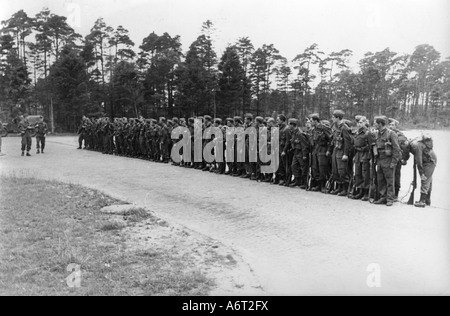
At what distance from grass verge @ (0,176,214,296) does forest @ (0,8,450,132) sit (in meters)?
36.6

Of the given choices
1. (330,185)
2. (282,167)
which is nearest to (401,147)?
(330,185)

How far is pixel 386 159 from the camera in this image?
9.41 meters

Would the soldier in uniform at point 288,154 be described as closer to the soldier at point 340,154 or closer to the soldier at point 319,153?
the soldier at point 319,153

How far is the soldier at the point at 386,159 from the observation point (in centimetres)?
928

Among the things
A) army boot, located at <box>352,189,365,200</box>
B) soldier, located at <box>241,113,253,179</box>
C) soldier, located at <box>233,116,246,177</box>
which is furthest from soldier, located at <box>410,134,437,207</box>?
soldier, located at <box>233,116,246,177</box>

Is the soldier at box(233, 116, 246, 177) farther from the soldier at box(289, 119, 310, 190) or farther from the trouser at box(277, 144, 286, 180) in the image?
the soldier at box(289, 119, 310, 190)

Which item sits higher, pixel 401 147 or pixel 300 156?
pixel 401 147

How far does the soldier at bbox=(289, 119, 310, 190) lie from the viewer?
38.2ft

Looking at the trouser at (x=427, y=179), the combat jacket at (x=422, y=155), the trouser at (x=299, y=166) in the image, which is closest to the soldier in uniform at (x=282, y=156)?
the trouser at (x=299, y=166)

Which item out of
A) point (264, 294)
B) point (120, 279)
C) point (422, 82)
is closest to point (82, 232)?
point (120, 279)

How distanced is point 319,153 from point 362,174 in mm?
1478

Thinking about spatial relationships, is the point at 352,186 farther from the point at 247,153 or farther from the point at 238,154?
the point at 238,154

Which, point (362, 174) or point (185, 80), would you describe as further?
point (185, 80)

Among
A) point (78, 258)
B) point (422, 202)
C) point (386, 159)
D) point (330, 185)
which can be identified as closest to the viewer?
point (78, 258)
